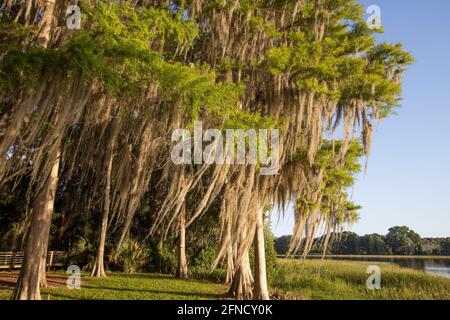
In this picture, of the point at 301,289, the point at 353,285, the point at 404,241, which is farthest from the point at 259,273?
the point at 404,241

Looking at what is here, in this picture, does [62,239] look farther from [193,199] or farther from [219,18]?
[219,18]

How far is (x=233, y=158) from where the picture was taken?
7.17 m

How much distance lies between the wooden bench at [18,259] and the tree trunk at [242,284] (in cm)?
1353

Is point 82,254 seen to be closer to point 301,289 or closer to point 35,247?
point 35,247

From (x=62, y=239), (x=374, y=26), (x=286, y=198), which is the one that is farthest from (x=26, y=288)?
(x=62, y=239)

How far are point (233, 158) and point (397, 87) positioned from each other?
5010 mm

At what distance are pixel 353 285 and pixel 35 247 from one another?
44.9ft

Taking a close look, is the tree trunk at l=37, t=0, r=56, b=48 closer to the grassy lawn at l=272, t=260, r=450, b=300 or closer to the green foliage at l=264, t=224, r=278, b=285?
the grassy lawn at l=272, t=260, r=450, b=300

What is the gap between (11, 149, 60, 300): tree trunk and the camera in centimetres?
830

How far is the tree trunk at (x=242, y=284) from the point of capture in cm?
1111

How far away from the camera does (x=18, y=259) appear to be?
1895cm

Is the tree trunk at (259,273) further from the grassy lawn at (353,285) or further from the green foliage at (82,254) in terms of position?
the green foliage at (82,254)

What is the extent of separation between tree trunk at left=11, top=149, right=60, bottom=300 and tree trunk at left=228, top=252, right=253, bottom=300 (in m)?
5.93
